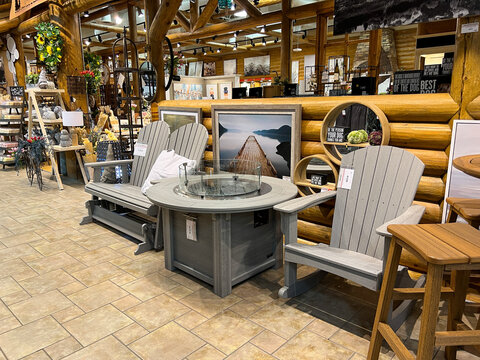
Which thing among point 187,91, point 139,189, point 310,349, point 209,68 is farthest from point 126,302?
point 209,68

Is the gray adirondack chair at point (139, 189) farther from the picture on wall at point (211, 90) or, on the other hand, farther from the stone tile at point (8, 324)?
the picture on wall at point (211, 90)

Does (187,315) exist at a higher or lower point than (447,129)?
lower

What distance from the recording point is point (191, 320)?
2.27 metres

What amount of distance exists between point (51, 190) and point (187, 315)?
4470 mm

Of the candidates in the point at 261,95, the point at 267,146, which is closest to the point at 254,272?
the point at 267,146

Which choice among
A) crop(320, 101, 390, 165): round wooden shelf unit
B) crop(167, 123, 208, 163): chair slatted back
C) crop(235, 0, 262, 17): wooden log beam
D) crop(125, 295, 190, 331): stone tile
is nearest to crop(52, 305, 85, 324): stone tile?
crop(125, 295, 190, 331): stone tile

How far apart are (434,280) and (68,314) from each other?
2.20 m

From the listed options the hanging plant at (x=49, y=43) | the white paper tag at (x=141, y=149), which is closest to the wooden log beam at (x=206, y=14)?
the hanging plant at (x=49, y=43)

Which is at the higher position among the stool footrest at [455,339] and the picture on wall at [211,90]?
the picture on wall at [211,90]

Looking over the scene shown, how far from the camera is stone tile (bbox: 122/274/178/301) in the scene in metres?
2.60

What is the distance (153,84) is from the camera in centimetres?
505

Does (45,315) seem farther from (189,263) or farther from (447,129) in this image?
(447,129)

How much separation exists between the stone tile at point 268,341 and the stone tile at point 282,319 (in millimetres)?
42

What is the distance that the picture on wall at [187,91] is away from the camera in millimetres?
7891
